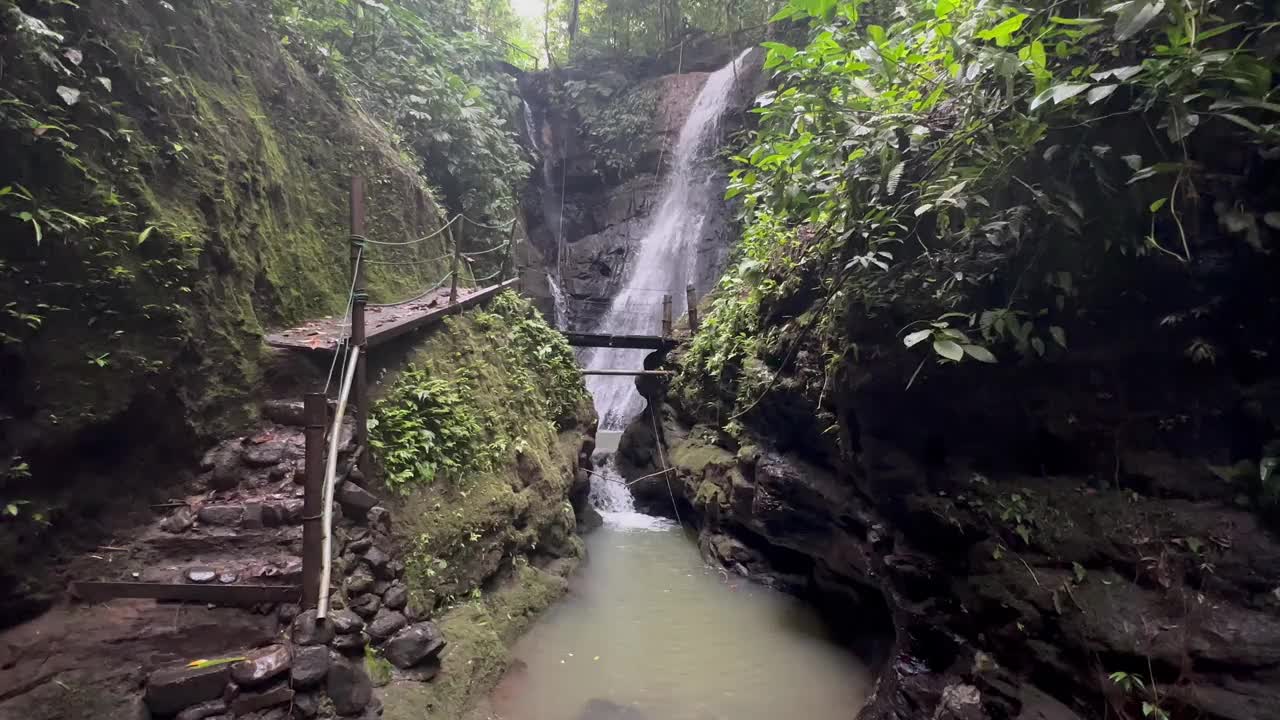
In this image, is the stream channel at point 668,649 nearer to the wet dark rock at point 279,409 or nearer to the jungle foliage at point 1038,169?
the wet dark rock at point 279,409

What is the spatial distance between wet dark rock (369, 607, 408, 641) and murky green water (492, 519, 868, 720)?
1.02m

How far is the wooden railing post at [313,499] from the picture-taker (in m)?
3.78

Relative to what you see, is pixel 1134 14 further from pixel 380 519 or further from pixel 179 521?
pixel 179 521

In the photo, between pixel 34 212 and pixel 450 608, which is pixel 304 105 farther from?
pixel 450 608

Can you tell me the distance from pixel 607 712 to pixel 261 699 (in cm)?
255

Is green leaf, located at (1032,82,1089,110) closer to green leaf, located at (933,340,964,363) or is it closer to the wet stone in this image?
green leaf, located at (933,340,964,363)

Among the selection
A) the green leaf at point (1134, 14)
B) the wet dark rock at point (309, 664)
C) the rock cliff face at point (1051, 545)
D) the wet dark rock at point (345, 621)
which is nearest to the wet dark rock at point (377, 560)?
the wet dark rock at point (345, 621)

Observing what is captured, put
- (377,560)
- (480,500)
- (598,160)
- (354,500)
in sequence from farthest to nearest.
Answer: (598,160)
(480,500)
(354,500)
(377,560)

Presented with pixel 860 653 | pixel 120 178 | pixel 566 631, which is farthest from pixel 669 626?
pixel 120 178

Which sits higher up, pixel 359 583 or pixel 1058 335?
pixel 1058 335

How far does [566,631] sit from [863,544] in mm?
3051

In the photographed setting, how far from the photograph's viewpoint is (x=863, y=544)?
589 cm

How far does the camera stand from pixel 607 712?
16.2 ft

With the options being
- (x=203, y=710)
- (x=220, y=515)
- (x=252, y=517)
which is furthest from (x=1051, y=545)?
(x=220, y=515)
